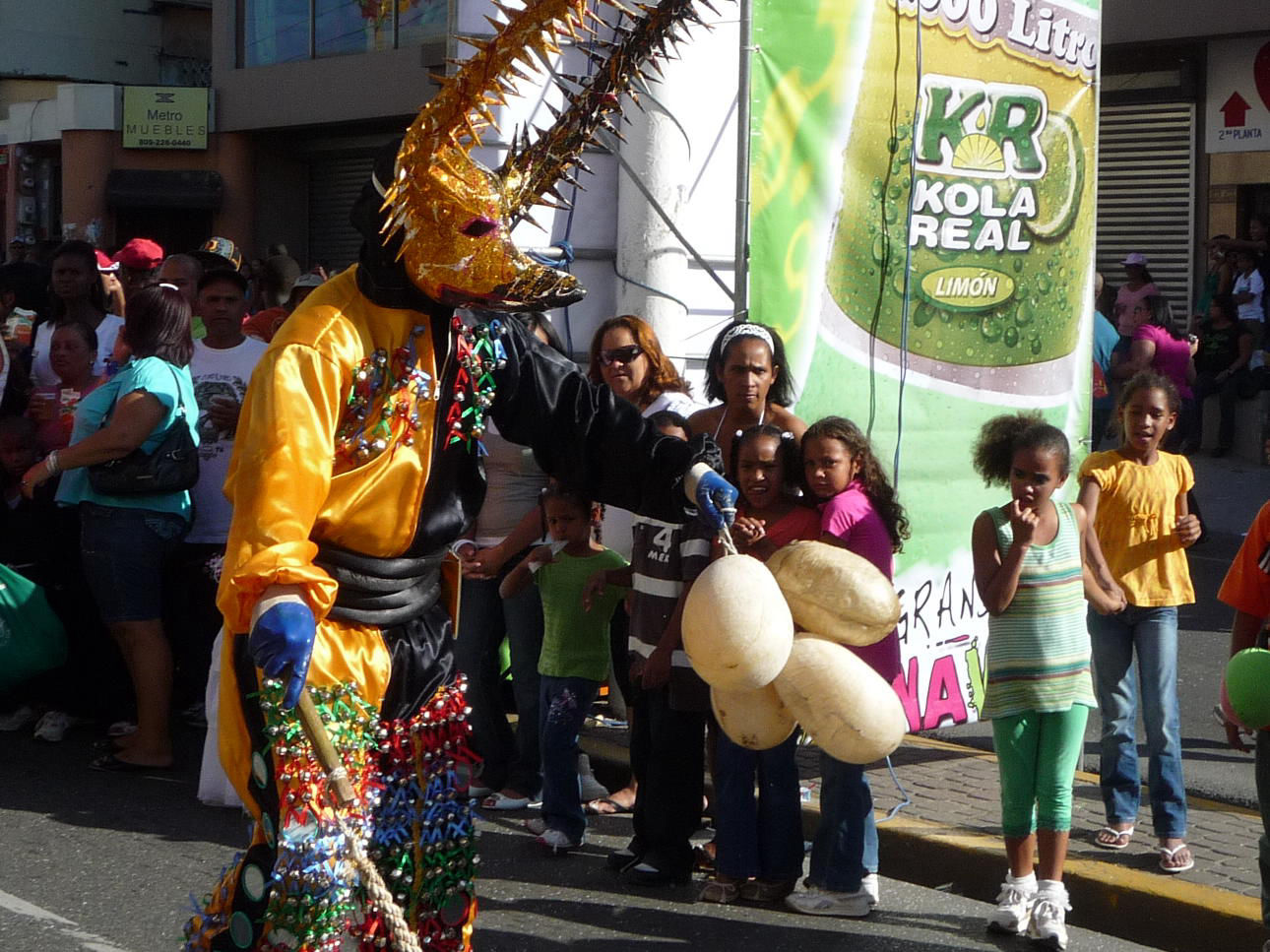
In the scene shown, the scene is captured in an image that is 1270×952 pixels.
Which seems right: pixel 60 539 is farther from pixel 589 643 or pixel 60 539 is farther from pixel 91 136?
pixel 91 136

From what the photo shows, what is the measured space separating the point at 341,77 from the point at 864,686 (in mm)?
19461

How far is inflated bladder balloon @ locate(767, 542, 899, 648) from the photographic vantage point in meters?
3.93

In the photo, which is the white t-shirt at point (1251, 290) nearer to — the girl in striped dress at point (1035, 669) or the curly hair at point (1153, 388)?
the curly hair at point (1153, 388)

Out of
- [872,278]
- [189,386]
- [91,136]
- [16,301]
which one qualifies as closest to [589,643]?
[872,278]

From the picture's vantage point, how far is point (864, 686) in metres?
3.72

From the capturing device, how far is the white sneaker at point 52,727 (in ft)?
22.8

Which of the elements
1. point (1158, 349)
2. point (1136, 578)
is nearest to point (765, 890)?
point (1136, 578)

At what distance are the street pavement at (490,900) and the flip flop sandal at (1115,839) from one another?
497 millimetres

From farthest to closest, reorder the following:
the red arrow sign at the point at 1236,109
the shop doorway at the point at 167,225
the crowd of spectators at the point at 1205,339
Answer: the shop doorway at the point at 167,225 < the red arrow sign at the point at 1236,109 < the crowd of spectators at the point at 1205,339

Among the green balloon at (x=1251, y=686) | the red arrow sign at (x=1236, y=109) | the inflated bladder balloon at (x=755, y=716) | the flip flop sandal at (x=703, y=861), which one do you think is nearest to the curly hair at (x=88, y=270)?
the flip flop sandal at (x=703, y=861)

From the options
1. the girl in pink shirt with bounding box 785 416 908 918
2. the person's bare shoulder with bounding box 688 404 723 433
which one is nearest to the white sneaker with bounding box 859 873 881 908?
the girl in pink shirt with bounding box 785 416 908 918

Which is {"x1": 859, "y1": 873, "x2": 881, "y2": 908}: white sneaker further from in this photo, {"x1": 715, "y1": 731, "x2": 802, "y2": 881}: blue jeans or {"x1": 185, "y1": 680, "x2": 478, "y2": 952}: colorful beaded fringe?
{"x1": 185, "y1": 680, "x2": 478, "y2": 952}: colorful beaded fringe

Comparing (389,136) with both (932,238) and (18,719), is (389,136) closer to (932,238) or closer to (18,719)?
(18,719)

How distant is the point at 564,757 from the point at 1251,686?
2284 mm
